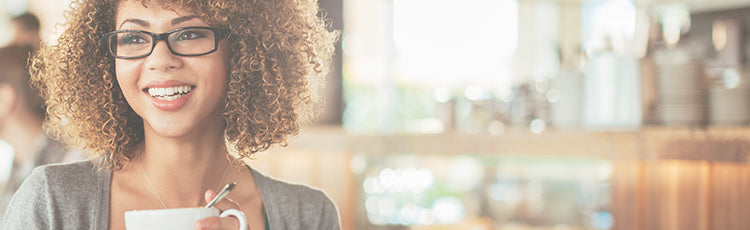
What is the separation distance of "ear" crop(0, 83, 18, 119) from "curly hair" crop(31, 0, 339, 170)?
62cm

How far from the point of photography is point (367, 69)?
10.0 ft

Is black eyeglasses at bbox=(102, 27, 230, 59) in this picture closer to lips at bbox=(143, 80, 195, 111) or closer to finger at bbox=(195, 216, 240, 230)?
lips at bbox=(143, 80, 195, 111)

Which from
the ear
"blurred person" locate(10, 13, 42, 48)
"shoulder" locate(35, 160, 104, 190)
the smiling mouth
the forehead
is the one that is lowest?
"shoulder" locate(35, 160, 104, 190)

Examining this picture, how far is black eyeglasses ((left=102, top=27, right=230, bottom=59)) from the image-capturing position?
2.52 ft

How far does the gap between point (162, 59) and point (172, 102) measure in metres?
0.05

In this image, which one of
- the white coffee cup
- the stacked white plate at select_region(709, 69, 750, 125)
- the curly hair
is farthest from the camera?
the stacked white plate at select_region(709, 69, 750, 125)

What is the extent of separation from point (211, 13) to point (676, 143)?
1327mm

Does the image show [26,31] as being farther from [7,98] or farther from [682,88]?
[682,88]

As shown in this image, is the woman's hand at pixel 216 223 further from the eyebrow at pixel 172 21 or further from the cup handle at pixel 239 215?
the eyebrow at pixel 172 21

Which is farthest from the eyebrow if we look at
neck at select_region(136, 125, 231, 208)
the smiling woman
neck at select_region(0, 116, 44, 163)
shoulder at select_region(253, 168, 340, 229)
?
neck at select_region(0, 116, 44, 163)

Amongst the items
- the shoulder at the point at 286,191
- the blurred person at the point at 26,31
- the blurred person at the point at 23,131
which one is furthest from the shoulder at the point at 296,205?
the blurred person at the point at 26,31

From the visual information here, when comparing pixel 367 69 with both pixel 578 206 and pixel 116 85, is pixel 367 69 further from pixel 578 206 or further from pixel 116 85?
pixel 116 85

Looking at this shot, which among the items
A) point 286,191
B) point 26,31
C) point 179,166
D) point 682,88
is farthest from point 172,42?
point 682,88

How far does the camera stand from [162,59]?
2.48 ft
